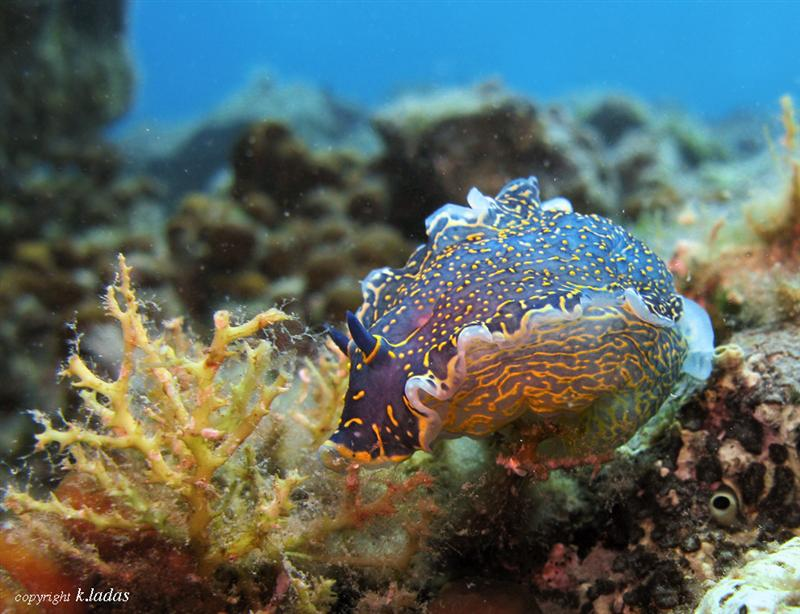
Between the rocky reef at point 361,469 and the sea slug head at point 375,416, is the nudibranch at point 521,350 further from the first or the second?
the rocky reef at point 361,469

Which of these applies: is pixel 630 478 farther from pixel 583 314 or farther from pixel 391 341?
pixel 391 341

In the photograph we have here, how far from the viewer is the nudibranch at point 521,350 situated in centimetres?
251

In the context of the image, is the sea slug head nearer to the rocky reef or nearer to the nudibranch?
the nudibranch

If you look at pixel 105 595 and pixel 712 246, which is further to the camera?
pixel 712 246

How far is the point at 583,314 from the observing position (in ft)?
8.37

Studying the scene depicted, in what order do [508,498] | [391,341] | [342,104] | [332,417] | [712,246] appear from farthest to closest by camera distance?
[342,104]
[712,246]
[332,417]
[508,498]
[391,341]

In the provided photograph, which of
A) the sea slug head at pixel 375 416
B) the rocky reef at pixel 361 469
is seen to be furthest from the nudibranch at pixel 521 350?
the rocky reef at pixel 361 469

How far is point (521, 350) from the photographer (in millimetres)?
2537

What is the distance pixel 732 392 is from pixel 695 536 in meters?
0.85

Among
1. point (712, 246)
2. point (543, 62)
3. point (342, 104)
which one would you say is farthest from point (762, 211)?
point (543, 62)

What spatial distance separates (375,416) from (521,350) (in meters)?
0.75

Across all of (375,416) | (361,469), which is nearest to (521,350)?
(375,416)

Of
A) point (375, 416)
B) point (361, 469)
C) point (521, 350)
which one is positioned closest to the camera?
point (521, 350)

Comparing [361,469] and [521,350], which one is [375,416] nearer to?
[361,469]
